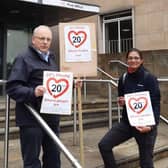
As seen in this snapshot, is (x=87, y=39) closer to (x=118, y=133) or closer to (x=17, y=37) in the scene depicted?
(x=118, y=133)

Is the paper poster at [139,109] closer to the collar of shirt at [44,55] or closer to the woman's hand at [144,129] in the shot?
the woman's hand at [144,129]

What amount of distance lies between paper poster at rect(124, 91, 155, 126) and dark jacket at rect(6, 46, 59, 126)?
1038 mm

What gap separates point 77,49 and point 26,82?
1.02 m

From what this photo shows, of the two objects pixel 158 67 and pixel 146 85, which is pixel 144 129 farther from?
pixel 158 67

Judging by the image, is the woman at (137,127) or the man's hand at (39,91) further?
the woman at (137,127)

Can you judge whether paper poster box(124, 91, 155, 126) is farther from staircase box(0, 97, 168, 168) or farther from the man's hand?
the man's hand

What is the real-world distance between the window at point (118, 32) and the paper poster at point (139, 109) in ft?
24.0

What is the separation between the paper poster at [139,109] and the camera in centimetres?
409

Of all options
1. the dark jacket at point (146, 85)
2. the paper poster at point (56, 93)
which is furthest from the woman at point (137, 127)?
the paper poster at point (56, 93)

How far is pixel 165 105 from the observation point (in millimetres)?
8617

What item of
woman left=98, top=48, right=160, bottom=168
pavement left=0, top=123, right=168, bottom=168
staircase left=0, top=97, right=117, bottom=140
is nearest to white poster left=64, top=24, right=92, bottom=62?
woman left=98, top=48, right=160, bottom=168

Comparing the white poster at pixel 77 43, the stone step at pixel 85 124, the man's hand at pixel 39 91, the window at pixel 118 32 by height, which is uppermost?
the window at pixel 118 32

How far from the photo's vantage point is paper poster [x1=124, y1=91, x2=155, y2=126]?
4.09 m

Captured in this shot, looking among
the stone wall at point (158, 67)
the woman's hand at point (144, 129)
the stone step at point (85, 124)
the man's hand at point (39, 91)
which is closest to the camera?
the man's hand at point (39, 91)
